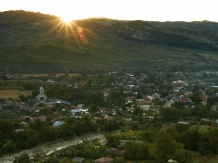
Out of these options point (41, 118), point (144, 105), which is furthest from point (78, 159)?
point (144, 105)

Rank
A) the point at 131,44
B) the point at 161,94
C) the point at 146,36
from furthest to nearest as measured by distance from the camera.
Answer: the point at 146,36
the point at 131,44
the point at 161,94

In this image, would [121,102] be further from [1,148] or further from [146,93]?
[1,148]

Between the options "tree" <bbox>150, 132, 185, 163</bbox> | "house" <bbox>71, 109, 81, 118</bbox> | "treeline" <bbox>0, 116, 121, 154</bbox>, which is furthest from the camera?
"house" <bbox>71, 109, 81, 118</bbox>

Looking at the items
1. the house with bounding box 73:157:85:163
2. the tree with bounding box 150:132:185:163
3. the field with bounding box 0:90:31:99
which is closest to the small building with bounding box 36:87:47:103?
the field with bounding box 0:90:31:99

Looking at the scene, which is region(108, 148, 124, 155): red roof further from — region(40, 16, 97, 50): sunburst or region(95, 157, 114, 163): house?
region(40, 16, 97, 50): sunburst

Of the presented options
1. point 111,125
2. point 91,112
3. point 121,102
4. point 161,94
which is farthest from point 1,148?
point 161,94

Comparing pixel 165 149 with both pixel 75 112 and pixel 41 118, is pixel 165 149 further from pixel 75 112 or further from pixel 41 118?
pixel 75 112
